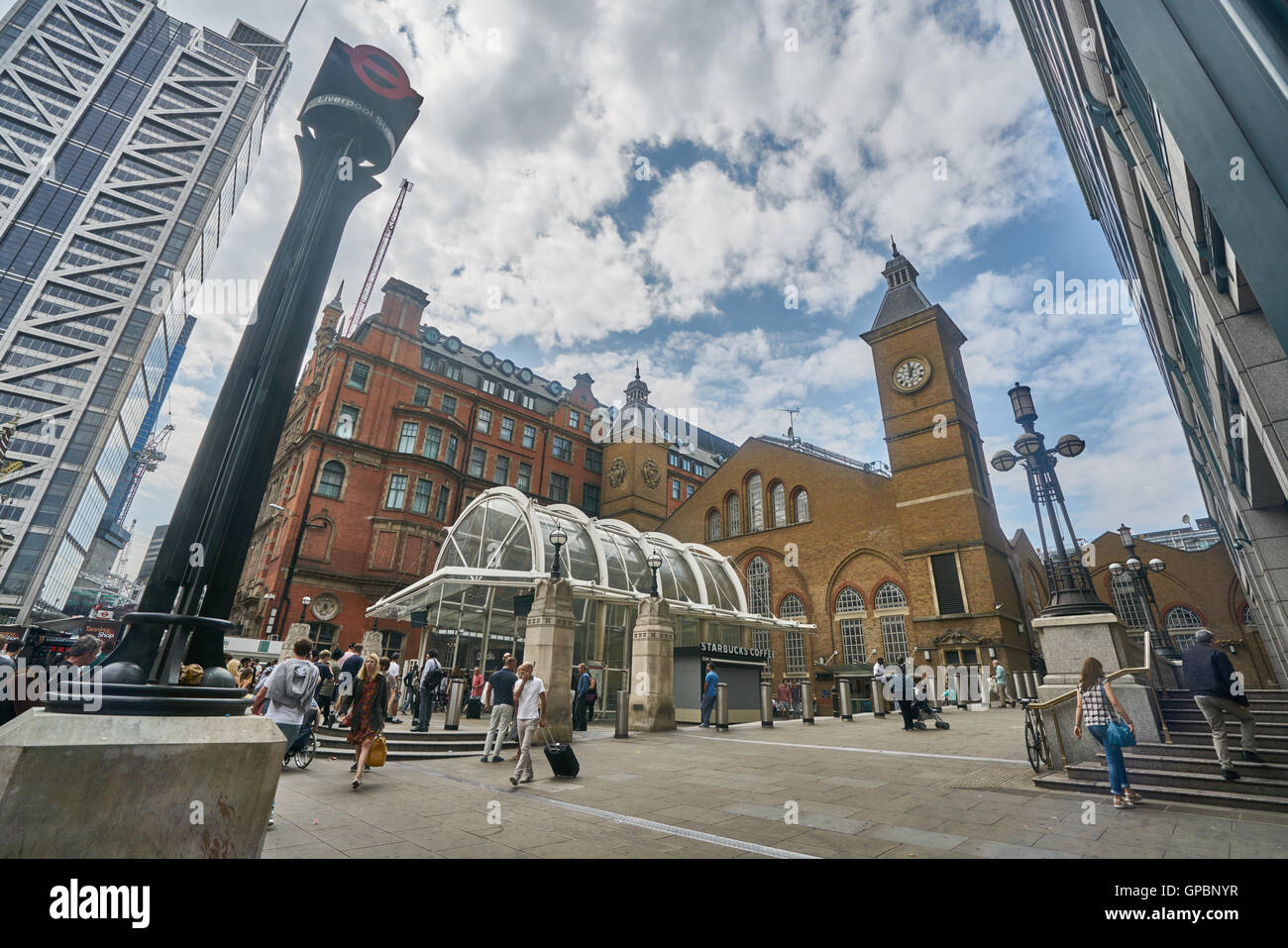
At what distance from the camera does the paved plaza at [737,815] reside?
4.31m

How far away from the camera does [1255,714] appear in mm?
8641

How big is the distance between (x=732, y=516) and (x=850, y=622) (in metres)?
10.1

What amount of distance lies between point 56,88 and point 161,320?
101ft

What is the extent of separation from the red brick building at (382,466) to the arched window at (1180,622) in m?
35.0

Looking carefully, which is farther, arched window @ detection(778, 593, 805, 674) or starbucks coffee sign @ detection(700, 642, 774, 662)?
arched window @ detection(778, 593, 805, 674)

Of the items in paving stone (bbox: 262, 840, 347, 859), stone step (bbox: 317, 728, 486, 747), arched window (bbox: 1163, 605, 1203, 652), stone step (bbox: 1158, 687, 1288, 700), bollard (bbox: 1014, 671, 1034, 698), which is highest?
arched window (bbox: 1163, 605, 1203, 652)

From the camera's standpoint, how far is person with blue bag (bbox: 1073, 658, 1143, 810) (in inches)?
237

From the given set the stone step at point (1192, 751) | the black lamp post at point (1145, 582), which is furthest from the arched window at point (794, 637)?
the stone step at point (1192, 751)

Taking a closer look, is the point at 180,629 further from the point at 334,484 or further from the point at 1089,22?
the point at 334,484

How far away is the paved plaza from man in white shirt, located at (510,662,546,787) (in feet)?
0.79

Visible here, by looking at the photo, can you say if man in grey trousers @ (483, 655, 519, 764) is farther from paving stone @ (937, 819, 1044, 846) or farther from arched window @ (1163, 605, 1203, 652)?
arched window @ (1163, 605, 1203, 652)

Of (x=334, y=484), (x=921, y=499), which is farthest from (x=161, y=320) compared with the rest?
(x=921, y=499)

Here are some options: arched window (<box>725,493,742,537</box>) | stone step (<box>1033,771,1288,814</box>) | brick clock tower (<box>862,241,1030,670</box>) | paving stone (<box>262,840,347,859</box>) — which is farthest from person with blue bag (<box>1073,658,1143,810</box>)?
arched window (<box>725,493,742,537</box>)
